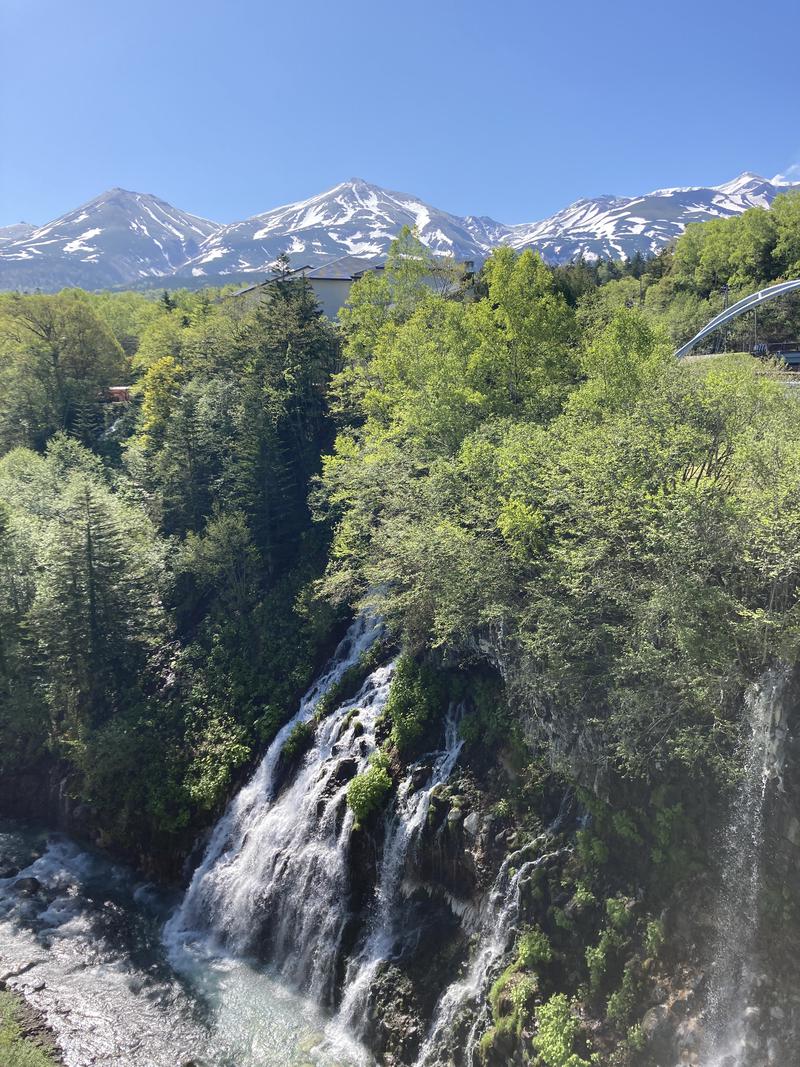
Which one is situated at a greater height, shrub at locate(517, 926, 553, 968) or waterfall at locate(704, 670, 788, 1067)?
waterfall at locate(704, 670, 788, 1067)

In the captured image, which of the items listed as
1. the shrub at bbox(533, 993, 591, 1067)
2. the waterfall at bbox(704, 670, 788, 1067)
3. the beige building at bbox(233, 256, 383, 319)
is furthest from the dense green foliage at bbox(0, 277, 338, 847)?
the beige building at bbox(233, 256, 383, 319)

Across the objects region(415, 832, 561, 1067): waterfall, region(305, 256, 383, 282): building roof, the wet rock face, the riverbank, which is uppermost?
region(305, 256, 383, 282): building roof

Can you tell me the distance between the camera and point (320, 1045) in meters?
15.7

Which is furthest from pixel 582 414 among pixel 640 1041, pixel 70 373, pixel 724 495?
pixel 70 373

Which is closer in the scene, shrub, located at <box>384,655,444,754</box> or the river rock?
the river rock

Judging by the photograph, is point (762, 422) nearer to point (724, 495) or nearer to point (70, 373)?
point (724, 495)

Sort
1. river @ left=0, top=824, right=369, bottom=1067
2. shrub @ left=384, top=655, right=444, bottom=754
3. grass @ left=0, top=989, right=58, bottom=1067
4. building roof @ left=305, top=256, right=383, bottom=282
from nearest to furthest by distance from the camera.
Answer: grass @ left=0, top=989, right=58, bottom=1067 < river @ left=0, top=824, right=369, bottom=1067 < shrub @ left=384, top=655, right=444, bottom=754 < building roof @ left=305, top=256, right=383, bottom=282

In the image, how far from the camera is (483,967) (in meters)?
14.6

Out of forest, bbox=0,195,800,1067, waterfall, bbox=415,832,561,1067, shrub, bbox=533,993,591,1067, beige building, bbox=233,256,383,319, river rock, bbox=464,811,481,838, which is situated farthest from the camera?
beige building, bbox=233,256,383,319

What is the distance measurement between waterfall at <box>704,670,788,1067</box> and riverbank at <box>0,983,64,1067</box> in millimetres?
16577

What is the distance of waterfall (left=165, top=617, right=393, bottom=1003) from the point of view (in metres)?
18.2

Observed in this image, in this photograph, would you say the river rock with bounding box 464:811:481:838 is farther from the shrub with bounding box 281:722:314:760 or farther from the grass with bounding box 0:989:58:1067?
the grass with bounding box 0:989:58:1067

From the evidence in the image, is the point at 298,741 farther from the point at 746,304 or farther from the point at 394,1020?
the point at 746,304

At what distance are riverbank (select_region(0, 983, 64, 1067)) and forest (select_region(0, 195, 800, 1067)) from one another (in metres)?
5.72
